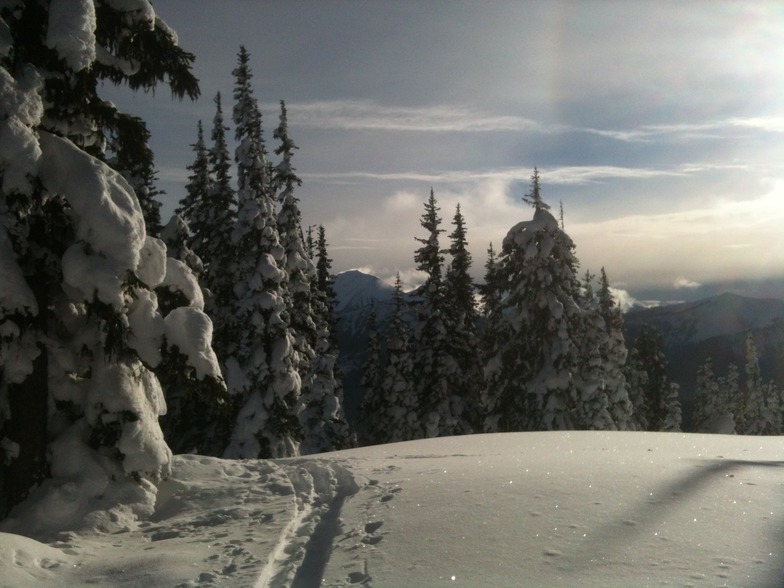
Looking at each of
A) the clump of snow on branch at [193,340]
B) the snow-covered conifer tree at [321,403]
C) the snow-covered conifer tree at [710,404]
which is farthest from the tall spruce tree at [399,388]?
the snow-covered conifer tree at [710,404]

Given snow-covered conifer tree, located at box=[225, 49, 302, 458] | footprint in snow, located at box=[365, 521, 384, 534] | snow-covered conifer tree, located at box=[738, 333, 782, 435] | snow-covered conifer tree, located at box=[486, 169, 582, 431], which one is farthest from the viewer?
snow-covered conifer tree, located at box=[738, 333, 782, 435]

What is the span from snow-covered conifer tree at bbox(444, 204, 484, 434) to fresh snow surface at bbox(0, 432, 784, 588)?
71.5 ft

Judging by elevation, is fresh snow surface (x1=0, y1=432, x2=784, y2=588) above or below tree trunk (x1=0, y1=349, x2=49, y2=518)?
below

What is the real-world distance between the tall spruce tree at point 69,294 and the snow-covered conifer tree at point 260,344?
1403 cm

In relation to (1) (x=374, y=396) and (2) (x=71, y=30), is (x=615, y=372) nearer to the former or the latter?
(1) (x=374, y=396)

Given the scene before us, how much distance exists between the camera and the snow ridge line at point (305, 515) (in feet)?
16.1

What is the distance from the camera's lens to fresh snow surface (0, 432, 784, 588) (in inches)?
182

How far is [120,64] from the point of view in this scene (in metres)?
8.08

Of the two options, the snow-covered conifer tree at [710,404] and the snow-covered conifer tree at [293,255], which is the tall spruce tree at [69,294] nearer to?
the snow-covered conifer tree at [293,255]

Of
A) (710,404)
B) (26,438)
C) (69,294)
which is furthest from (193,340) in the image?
(710,404)

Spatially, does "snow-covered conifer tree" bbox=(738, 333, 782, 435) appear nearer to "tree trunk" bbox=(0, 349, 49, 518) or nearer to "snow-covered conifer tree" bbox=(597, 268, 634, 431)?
"snow-covered conifer tree" bbox=(597, 268, 634, 431)

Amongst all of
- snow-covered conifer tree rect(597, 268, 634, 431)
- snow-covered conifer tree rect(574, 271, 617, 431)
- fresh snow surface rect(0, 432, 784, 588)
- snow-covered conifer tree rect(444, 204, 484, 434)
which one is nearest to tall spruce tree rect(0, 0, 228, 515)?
fresh snow surface rect(0, 432, 784, 588)

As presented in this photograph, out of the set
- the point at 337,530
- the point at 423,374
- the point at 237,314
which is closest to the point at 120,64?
the point at 337,530

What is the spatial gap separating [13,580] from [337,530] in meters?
2.72
